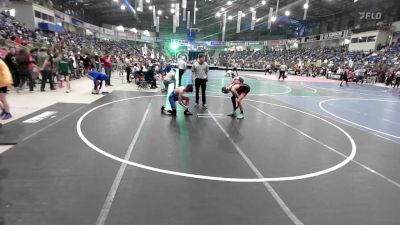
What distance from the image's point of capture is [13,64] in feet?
37.5

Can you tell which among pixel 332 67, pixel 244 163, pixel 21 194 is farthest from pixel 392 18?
pixel 21 194

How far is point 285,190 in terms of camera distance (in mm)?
4066

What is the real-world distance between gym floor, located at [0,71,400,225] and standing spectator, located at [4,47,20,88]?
17.6 ft

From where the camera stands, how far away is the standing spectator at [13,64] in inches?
444

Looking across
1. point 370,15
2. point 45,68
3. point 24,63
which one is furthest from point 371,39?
point 24,63

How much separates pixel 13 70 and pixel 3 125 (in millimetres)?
5930

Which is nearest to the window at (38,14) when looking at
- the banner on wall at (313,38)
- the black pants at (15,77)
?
the black pants at (15,77)

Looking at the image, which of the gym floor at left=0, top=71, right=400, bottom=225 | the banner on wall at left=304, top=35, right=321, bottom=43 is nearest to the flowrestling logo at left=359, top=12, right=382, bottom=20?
the banner on wall at left=304, top=35, right=321, bottom=43

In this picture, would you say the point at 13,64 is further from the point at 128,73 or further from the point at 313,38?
the point at 313,38

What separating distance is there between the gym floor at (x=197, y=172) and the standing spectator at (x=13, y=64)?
536cm

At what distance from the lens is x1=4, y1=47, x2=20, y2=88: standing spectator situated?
1127cm

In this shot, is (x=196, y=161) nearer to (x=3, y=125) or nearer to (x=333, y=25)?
(x=3, y=125)

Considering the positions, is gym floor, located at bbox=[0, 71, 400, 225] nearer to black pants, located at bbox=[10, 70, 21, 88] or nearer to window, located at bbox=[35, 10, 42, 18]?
black pants, located at bbox=[10, 70, 21, 88]

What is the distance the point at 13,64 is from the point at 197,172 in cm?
1030
